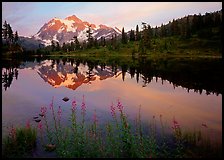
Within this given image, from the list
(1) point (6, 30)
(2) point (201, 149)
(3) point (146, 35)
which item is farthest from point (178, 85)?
(1) point (6, 30)

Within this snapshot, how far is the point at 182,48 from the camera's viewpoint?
175 m

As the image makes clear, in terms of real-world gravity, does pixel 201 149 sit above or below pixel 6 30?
below

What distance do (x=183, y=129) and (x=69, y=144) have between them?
906 centimetres

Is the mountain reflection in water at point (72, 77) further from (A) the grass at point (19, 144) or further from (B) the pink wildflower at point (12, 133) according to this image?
(B) the pink wildflower at point (12, 133)

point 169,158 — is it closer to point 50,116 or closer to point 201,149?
point 201,149

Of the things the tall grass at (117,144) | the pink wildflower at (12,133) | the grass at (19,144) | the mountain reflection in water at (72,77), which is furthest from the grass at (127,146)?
the mountain reflection in water at (72,77)

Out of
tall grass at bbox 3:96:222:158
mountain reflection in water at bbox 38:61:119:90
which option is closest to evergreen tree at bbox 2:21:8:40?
mountain reflection in water at bbox 38:61:119:90

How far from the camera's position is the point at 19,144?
1681 centimetres

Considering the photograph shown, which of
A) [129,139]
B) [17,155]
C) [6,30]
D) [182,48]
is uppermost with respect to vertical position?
[6,30]

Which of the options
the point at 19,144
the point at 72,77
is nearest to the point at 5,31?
the point at 72,77

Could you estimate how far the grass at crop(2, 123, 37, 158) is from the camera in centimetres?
1516

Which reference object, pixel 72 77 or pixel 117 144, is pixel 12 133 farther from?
pixel 72 77

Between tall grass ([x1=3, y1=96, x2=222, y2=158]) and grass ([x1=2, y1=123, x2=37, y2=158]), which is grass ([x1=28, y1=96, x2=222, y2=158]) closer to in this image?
tall grass ([x1=3, y1=96, x2=222, y2=158])

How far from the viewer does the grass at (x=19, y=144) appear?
15156 mm
